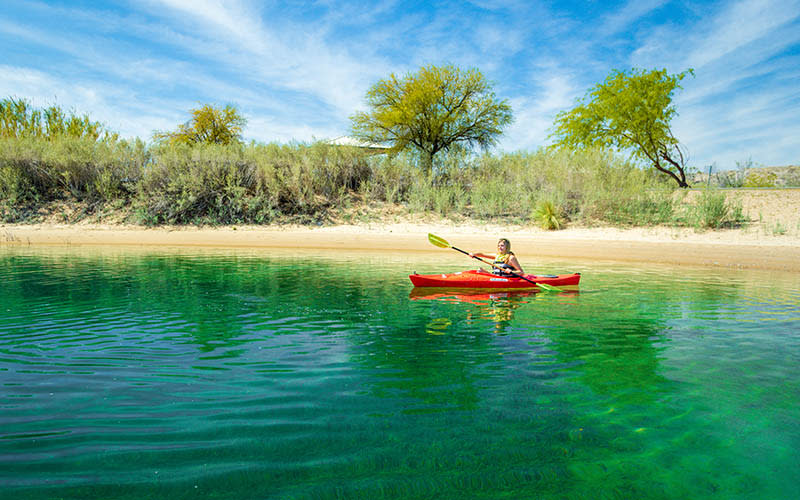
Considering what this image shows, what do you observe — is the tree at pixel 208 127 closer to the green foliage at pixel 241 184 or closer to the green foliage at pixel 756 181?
the green foliage at pixel 241 184

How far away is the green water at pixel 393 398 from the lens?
275cm

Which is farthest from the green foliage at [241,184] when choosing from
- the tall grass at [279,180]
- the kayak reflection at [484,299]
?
the kayak reflection at [484,299]

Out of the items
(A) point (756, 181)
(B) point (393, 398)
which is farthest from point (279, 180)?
(A) point (756, 181)

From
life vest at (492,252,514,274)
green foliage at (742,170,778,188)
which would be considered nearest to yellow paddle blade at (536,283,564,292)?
life vest at (492,252,514,274)

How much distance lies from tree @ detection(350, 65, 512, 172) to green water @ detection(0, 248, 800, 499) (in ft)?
76.8

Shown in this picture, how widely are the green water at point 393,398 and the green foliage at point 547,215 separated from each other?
10936 millimetres

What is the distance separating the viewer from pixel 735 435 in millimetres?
3383

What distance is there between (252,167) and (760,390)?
2316cm

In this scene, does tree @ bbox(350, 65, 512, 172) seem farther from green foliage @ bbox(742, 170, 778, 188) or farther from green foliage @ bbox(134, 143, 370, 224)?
green foliage @ bbox(742, 170, 778, 188)

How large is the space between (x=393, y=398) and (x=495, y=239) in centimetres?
1327

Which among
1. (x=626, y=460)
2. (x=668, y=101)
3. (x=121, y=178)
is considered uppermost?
(x=668, y=101)

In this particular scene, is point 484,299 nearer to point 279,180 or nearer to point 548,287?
point 548,287

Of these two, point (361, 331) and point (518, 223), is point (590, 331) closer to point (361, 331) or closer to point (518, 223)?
point (361, 331)

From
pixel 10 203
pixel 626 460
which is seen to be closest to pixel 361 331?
pixel 626 460
